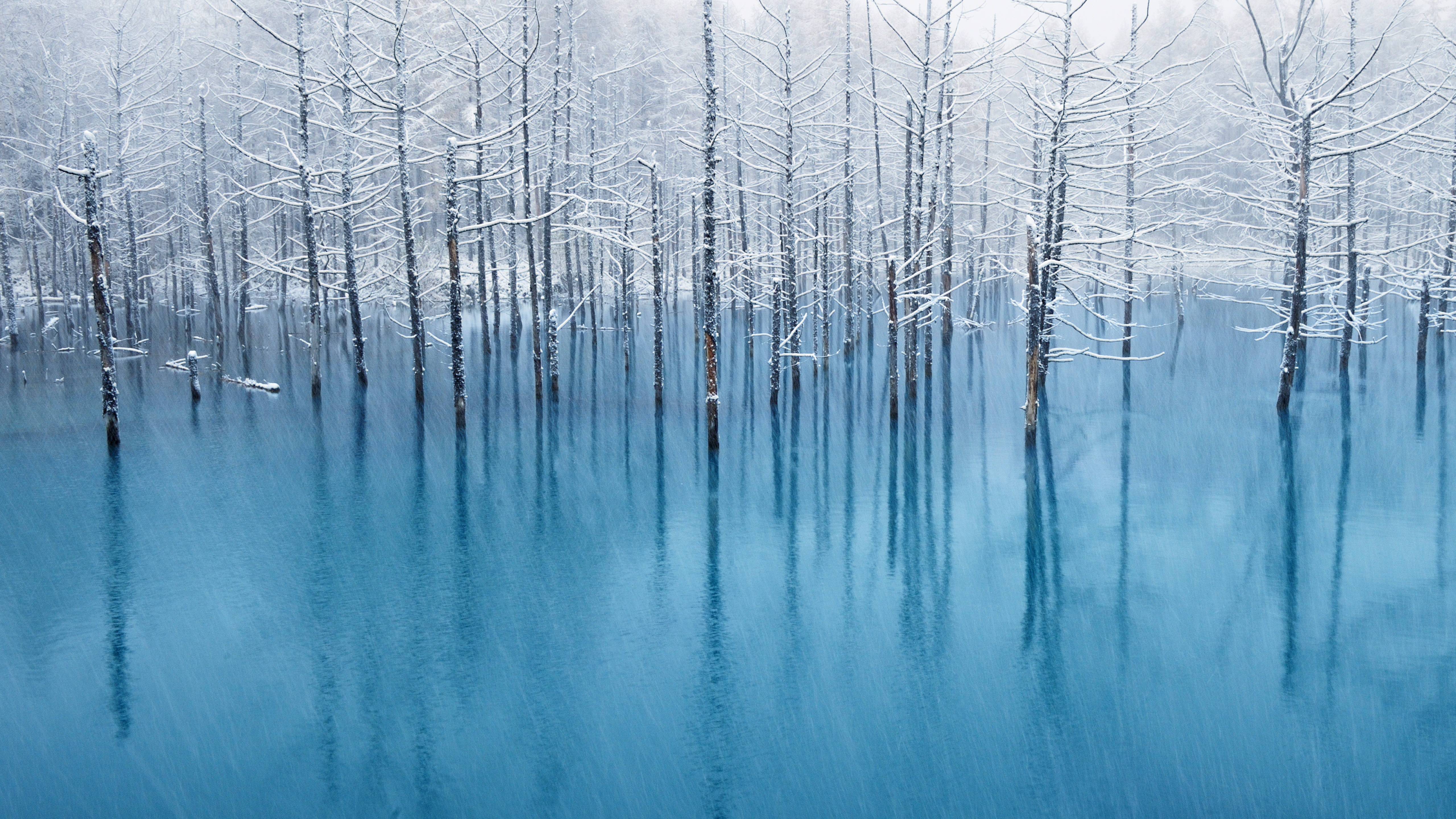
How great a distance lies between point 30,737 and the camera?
863 centimetres

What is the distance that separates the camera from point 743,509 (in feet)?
54.6

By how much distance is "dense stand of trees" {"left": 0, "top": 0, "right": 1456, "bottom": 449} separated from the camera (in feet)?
70.4

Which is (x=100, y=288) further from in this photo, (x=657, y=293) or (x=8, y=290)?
(x=8, y=290)

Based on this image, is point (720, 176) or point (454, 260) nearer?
point (454, 260)

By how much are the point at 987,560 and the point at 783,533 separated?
3.21 m

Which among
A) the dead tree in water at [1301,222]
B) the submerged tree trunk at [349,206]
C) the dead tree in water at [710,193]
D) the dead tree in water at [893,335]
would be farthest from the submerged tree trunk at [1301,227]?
the submerged tree trunk at [349,206]

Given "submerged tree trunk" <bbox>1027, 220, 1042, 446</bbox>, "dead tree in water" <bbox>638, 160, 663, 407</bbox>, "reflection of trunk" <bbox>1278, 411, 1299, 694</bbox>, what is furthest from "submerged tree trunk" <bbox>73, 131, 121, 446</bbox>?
"reflection of trunk" <bbox>1278, 411, 1299, 694</bbox>

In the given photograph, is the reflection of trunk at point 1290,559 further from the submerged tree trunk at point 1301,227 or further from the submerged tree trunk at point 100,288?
the submerged tree trunk at point 100,288

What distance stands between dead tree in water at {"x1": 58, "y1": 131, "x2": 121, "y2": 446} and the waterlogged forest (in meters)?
0.14

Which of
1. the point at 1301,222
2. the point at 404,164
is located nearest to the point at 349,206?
the point at 404,164

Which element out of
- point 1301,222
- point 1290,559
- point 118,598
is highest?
point 1301,222

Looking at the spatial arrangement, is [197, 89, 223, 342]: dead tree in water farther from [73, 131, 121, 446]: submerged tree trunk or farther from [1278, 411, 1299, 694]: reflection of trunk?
[1278, 411, 1299, 694]: reflection of trunk

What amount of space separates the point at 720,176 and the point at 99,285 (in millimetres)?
24654

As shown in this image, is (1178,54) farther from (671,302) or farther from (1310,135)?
(1310,135)
